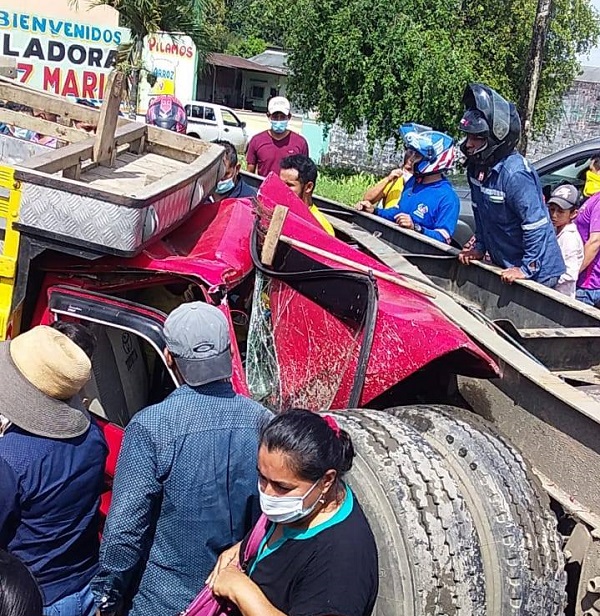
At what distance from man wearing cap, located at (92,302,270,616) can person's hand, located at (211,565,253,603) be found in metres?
0.31

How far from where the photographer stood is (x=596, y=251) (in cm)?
554

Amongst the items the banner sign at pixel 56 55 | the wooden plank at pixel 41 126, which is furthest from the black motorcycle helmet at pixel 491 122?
the banner sign at pixel 56 55

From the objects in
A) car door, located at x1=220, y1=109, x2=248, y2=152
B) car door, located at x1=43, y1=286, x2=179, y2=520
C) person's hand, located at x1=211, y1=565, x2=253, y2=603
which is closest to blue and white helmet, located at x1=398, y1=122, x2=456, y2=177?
car door, located at x1=43, y1=286, x2=179, y2=520

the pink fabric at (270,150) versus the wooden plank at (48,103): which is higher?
the wooden plank at (48,103)

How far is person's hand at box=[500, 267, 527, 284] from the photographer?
187 inches

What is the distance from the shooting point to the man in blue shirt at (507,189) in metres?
4.50

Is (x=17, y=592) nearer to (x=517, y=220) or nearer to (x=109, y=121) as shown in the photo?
(x=109, y=121)

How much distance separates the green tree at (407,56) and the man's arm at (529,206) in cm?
1553

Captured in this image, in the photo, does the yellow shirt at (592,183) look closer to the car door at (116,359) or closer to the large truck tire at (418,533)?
the car door at (116,359)

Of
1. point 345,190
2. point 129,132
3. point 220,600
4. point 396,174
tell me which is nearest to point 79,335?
point 220,600

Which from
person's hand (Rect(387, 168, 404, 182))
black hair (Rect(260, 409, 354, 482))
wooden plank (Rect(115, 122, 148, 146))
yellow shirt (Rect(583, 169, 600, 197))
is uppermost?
wooden plank (Rect(115, 122, 148, 146))

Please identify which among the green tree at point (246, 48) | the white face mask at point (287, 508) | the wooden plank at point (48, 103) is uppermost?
the green tree at point (246, 48)

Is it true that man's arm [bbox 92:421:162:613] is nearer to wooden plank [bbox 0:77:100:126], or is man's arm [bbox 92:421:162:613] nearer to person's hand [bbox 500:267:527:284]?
person's hand [bbox 500:267:527:284]

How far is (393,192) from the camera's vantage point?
23.1 ft
